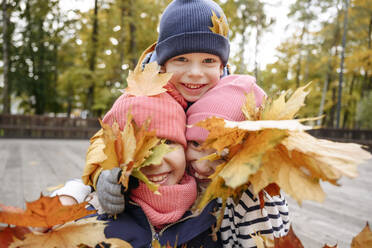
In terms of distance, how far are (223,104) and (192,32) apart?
0.37 m

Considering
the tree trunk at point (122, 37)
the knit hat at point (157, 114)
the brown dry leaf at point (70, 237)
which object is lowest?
the brown dry leaf at point (70, 237)

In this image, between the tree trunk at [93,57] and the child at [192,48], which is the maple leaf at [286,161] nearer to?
the child at [192,48]

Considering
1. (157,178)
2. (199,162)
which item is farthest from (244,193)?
(157,178)

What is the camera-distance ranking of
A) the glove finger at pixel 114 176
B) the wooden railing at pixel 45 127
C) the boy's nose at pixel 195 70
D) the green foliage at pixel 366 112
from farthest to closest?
the green foliage at pixel 366 112 → the wooden railing at pixel 45 127 → the boy's nose at pixel 195 70 → the glove finger at pixel 114 176

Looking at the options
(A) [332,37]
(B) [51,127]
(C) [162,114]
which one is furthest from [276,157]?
(A) [332,37]

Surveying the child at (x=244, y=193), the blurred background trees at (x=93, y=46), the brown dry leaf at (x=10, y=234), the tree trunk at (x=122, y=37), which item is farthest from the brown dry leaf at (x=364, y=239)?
the tree trunk at (x=122, y=37)

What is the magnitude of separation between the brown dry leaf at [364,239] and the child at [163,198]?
1.84 ft

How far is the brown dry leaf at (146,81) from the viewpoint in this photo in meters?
0.86

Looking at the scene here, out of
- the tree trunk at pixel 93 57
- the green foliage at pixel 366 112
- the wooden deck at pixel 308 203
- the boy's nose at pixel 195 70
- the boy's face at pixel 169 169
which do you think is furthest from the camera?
the green foliage at pixel 366 112

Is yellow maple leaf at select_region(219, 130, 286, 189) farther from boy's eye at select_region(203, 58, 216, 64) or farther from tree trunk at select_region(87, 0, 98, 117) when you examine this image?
tree trunk at select_region(87, 0, 98, 117)

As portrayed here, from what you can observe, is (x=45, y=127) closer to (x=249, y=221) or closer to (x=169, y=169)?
(x=169, y=169)

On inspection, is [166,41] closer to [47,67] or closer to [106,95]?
[106,95]

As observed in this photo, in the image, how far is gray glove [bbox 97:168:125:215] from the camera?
33.0 inches

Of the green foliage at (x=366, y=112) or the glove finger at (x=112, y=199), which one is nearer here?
the glove finger at (x=112, y=199)
